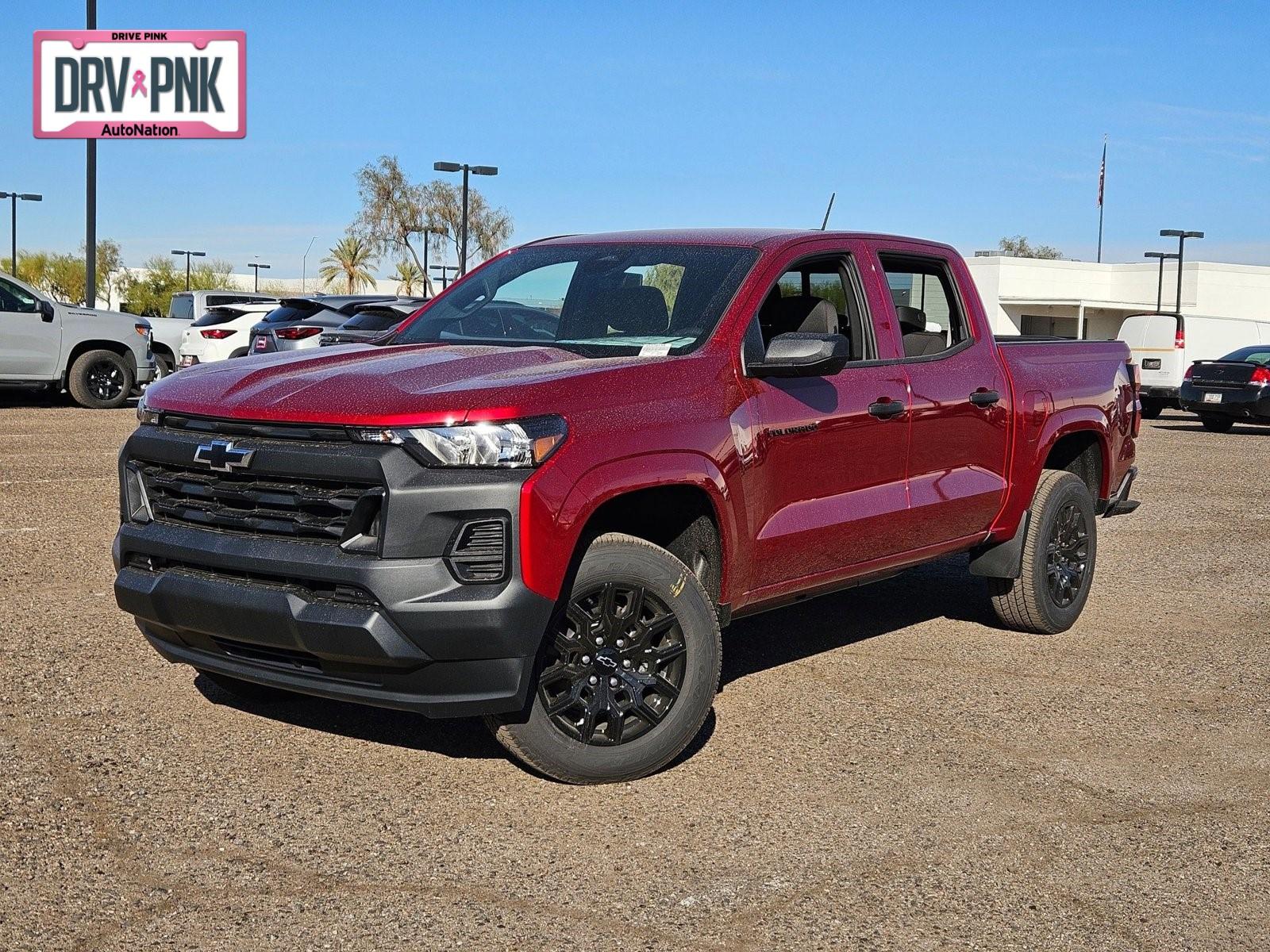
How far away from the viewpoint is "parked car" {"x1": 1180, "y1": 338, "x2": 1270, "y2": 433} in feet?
74.2

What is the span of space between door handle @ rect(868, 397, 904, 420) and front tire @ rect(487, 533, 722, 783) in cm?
134

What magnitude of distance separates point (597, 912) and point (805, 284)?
3054mm

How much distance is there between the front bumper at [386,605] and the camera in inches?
169

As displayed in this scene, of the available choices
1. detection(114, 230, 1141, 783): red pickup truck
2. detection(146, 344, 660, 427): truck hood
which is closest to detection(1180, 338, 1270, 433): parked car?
detection(114, 230, 1141, 783): red pickup truck

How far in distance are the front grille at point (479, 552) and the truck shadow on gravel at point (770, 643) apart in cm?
106

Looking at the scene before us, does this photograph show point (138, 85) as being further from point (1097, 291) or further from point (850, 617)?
point (1097, 291)

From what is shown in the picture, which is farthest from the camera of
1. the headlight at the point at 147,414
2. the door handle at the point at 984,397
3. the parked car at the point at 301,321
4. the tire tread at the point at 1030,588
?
the parked car at the point at 301,321

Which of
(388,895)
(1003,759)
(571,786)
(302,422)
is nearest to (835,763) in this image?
(1003,759)

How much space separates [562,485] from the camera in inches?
176

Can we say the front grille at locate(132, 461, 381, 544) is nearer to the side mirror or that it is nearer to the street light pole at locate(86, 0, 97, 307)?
the side mirror

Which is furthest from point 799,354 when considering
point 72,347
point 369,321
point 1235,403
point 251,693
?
point 1235,403

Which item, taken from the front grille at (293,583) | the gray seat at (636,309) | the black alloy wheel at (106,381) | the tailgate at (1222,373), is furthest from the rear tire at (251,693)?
the tailgate at (1222,373)

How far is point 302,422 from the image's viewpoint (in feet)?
14.7

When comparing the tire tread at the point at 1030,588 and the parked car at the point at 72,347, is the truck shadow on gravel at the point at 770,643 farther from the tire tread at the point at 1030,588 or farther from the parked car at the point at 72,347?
the parked car at the point at 72,347
